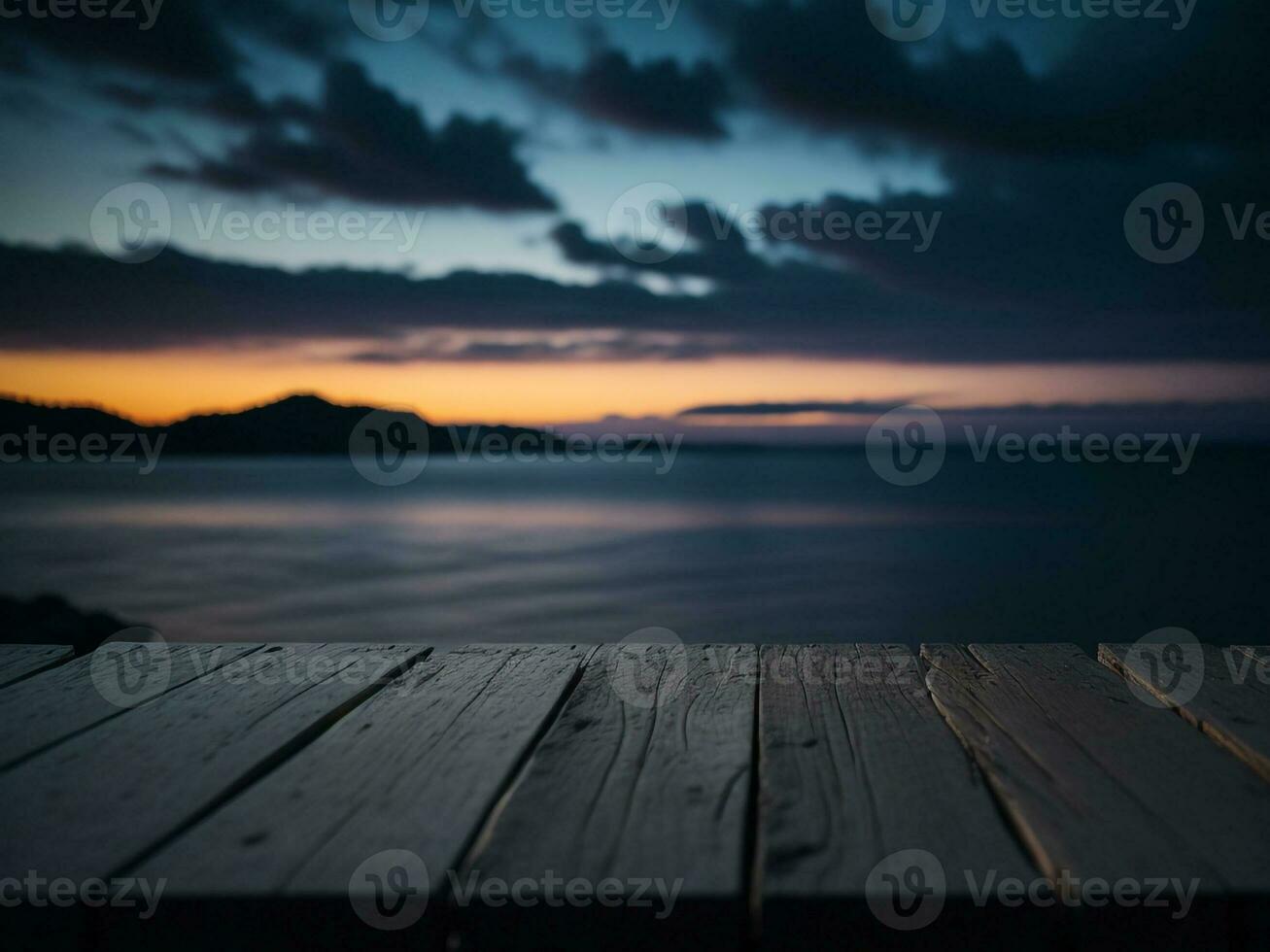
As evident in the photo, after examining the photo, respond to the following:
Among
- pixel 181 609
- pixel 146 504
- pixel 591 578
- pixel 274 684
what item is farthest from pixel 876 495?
pixel 274 684

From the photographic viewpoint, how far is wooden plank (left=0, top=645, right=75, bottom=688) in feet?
5.46

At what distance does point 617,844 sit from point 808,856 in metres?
0.23
